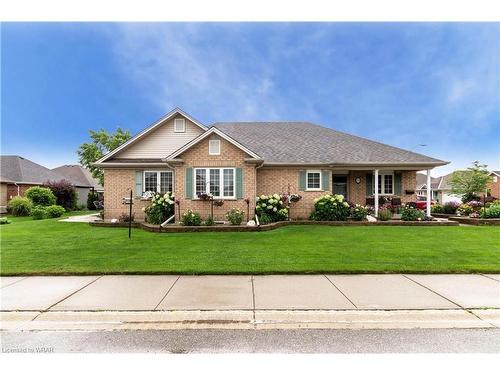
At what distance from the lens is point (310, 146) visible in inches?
663

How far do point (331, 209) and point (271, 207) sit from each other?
322 cm

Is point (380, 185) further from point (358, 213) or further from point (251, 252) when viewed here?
point (251, 252)

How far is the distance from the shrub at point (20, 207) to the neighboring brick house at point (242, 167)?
38.7ft

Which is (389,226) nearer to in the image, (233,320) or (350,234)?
(350,234)

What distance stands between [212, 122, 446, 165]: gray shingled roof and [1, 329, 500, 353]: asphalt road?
11621 mm

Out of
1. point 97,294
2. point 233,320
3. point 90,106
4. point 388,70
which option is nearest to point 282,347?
point 233,320

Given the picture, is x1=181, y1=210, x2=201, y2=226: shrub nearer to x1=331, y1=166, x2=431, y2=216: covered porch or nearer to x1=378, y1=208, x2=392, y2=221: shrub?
x1=331, y1=166, x2=431, y2=216: covered porch

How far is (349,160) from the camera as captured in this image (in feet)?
49.6

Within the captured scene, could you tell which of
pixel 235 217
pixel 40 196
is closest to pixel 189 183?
pixel 235 217

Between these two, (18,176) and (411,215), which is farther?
(18,176)

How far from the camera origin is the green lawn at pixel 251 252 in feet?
20.6

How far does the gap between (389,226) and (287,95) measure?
20.3 metres

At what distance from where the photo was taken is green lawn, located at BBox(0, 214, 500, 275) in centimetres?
627

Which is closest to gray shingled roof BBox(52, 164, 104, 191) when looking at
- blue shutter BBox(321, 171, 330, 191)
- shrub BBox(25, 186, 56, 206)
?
shrub BBox(25, 186, 56, 206)
